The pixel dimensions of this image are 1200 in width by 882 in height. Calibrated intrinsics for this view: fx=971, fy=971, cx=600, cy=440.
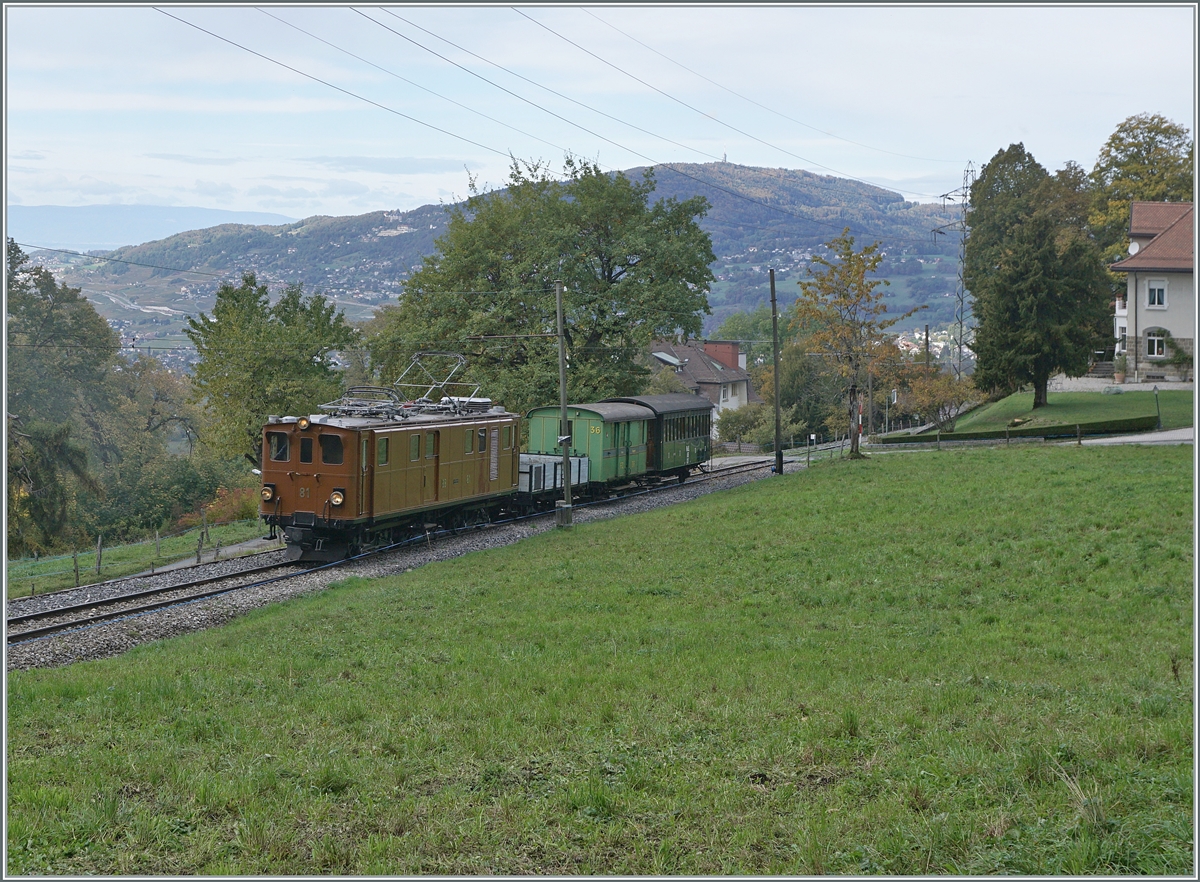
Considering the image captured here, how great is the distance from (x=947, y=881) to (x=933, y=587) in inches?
410

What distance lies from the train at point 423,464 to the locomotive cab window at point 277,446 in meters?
0.02

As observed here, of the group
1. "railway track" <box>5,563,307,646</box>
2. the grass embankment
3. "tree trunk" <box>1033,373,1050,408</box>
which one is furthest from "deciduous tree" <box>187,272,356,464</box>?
"tree trunk" <box>1033,373,1050,408</box>

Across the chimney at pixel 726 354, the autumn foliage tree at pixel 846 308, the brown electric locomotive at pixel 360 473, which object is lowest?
the brown electric locomotive at pixel 360 473

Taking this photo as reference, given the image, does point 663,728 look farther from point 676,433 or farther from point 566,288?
point 566,288

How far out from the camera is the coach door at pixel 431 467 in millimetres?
24594

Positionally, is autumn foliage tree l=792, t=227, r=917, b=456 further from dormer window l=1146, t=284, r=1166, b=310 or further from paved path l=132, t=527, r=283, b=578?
paved path l=132, t=527, r=283, b=578

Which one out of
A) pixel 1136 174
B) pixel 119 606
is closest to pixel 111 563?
pixel 119 606

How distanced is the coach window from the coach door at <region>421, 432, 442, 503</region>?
3.16 metres

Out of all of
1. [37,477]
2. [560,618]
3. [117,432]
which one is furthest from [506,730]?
[117,432]

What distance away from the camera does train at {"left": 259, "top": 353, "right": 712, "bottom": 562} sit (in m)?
21.8

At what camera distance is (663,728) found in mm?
8375

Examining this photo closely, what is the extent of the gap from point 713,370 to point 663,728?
98.0m

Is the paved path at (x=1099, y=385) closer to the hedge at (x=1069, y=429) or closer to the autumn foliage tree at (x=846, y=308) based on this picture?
the hedge at (x=1069, y=429)

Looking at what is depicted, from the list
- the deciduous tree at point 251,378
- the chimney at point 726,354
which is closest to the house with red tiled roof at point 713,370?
the chimney at point 726,354
